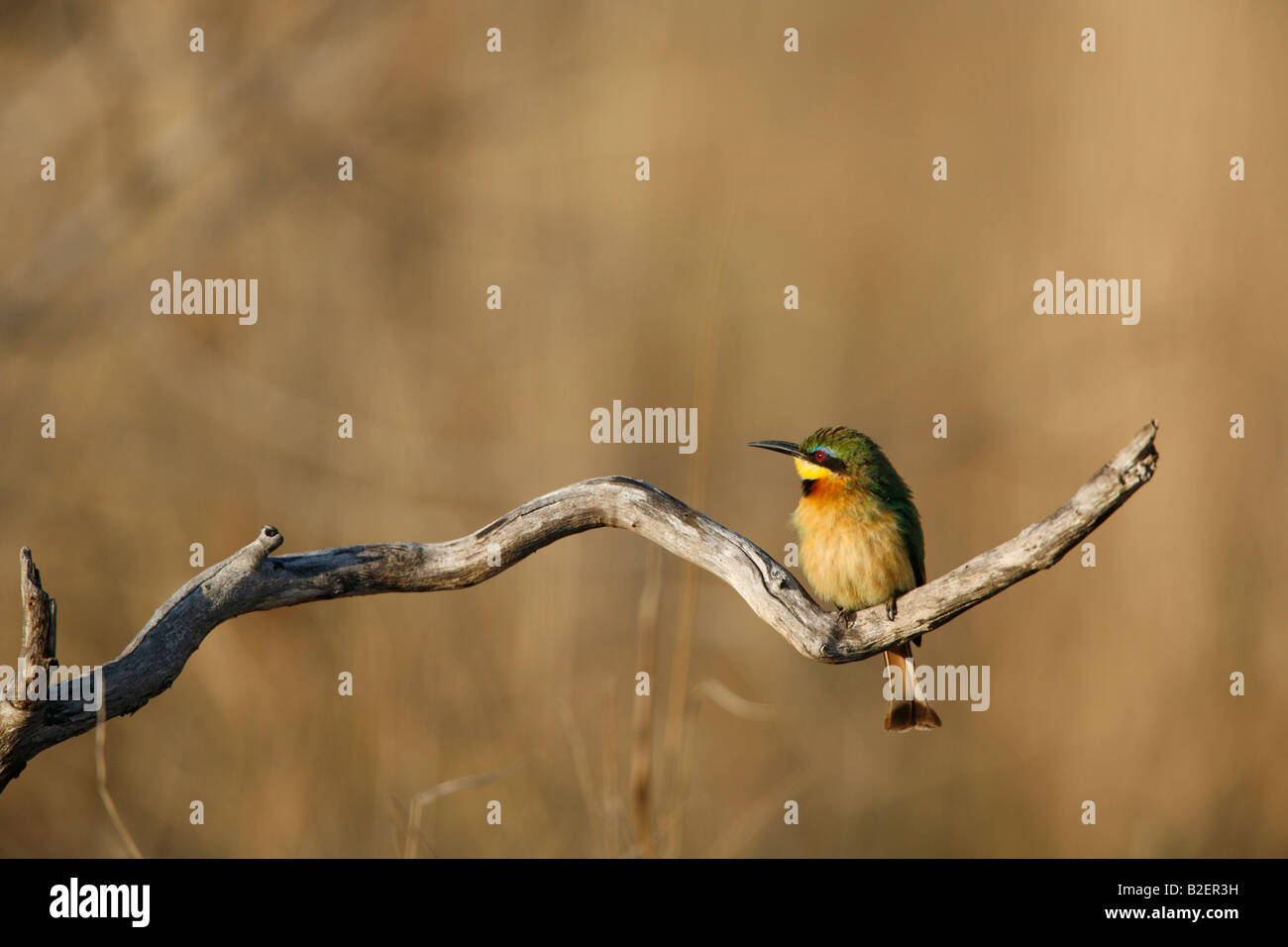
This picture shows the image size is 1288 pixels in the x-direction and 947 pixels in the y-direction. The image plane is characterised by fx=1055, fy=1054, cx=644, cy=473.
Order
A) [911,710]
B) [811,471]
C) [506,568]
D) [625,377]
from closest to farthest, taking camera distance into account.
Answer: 1. [506,568]
2. [911,710]
3. [811,471]
4. [625,377]

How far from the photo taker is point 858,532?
377 cm

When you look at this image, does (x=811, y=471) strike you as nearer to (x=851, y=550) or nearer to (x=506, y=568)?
(x=851, y=550)

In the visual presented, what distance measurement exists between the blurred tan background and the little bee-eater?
1809 mm

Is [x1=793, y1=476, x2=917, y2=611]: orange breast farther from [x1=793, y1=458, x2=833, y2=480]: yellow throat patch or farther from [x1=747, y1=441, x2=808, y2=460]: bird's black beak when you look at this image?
[x1=747, y1=441, x2=808, y2=460]: bird's black beak

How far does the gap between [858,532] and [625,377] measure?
324 centimetres

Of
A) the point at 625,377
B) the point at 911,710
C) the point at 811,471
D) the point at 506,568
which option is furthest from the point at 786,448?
the point at 625,377

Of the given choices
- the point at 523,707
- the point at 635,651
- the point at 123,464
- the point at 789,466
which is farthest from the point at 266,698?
Answer: the point at 789,466

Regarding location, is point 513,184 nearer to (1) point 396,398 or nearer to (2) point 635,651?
(1) point 396,398

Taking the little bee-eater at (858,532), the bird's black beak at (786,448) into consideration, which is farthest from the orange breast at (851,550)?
the bird's black beak at (786,448)

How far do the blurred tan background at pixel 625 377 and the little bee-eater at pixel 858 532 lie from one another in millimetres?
1809

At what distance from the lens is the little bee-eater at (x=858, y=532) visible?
373 centimetres

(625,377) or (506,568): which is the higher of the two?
(625,377)

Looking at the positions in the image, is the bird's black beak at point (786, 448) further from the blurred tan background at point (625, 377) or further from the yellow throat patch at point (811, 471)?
the blurred tan background at point (625, 377)

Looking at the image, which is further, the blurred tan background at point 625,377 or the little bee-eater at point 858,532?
the blurred tan background at point 625,377
